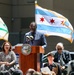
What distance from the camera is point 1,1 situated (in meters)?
24.6

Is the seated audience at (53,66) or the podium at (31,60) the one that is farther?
the seated audience at (53,66)

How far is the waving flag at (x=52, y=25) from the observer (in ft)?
44.1

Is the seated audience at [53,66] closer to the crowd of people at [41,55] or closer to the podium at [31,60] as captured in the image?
the crowd of people at [41,55]

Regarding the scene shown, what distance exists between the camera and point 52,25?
13.6 metres

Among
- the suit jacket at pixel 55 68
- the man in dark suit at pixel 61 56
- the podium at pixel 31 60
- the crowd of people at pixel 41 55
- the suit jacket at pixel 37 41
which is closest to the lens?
the podium at pixel 31 60

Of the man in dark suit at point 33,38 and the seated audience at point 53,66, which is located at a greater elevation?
the man in dark suit at point 33,38

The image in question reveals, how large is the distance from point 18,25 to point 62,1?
394 cm

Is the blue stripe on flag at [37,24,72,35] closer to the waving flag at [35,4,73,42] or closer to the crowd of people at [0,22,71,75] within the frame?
the waving flag at [35,4,73,42]

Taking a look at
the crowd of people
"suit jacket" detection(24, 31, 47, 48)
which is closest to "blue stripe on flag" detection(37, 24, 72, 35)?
the crowd of people

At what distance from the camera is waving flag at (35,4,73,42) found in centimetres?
1344

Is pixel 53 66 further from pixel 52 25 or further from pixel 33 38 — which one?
pixel 52 25

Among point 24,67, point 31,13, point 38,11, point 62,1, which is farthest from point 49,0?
point 24,67

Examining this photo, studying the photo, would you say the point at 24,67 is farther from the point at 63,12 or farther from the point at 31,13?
the point at 31,13

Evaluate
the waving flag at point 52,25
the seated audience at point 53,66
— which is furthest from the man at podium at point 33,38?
the waving flag at point 52,25
